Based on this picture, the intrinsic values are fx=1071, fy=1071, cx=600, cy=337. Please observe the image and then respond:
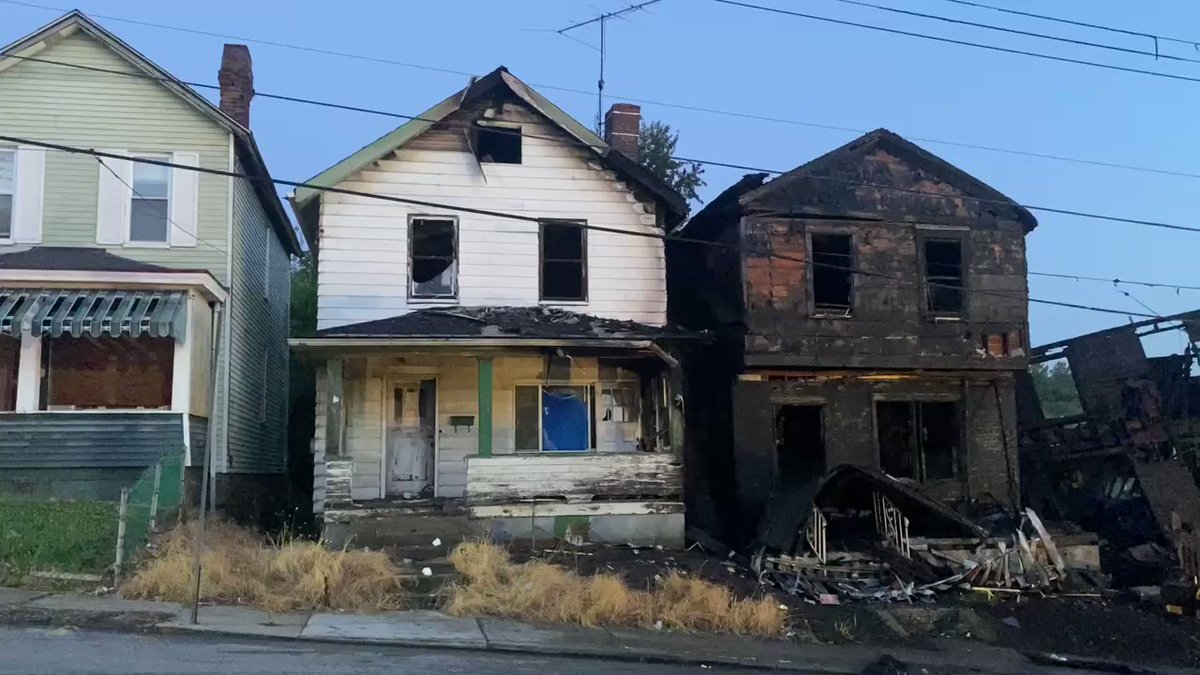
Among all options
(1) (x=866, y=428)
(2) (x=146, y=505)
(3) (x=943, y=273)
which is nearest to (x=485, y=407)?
(2) (x=146, y=505)

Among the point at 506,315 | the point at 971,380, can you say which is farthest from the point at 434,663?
the point at 971,380

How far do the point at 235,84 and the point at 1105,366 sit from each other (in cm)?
1671

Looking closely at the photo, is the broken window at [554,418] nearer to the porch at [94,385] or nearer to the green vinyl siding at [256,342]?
the green vinyl siding at [256,342]

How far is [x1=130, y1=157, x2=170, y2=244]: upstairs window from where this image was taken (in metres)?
17.0

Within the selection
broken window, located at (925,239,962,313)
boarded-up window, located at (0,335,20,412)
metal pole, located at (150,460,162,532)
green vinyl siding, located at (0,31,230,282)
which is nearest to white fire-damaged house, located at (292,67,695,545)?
green vinyl siding, located at (0,31,230,282)

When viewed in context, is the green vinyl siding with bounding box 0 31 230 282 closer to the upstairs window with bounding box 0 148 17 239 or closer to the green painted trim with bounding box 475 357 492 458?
the upstairs window with bounding box 0 148 17 239

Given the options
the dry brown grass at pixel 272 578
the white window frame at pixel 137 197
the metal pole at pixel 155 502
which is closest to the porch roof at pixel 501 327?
the white window frame at pixel 137 197

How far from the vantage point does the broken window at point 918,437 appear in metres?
19.1

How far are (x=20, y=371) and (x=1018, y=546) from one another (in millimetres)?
14468

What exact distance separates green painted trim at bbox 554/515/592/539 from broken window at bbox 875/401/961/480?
227 inches

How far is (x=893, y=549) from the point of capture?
50.6 ft

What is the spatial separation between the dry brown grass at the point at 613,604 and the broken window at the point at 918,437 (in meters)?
7.13

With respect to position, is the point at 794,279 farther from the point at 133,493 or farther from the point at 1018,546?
the point at 133,493

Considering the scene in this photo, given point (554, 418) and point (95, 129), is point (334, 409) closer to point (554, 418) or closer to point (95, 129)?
point (554, 418)
